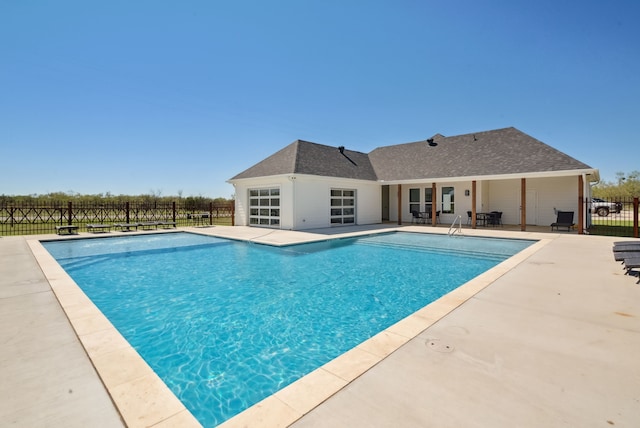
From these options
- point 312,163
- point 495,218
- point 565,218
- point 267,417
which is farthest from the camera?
point 312,163

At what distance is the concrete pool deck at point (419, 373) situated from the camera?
2.31 m

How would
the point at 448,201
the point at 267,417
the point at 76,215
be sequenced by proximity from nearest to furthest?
1. the point at 267,417
2. the point at 448,201
3. the point at 76,215

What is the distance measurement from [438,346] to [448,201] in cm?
1941

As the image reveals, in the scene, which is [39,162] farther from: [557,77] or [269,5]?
[557,77]

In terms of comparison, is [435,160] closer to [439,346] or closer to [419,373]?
[439,346]

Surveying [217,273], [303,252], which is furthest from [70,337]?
[303,252]

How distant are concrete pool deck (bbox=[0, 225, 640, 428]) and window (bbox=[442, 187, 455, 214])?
1625cm

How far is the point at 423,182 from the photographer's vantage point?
19.6m

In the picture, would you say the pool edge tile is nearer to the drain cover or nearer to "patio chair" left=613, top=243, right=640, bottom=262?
the drain cover

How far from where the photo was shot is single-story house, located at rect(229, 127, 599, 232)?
17.1m

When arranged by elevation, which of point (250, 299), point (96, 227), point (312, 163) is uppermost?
point (312, 163)

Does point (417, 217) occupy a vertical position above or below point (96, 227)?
above

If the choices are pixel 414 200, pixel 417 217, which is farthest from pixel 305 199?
pixel 414 200

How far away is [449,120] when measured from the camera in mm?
25656
